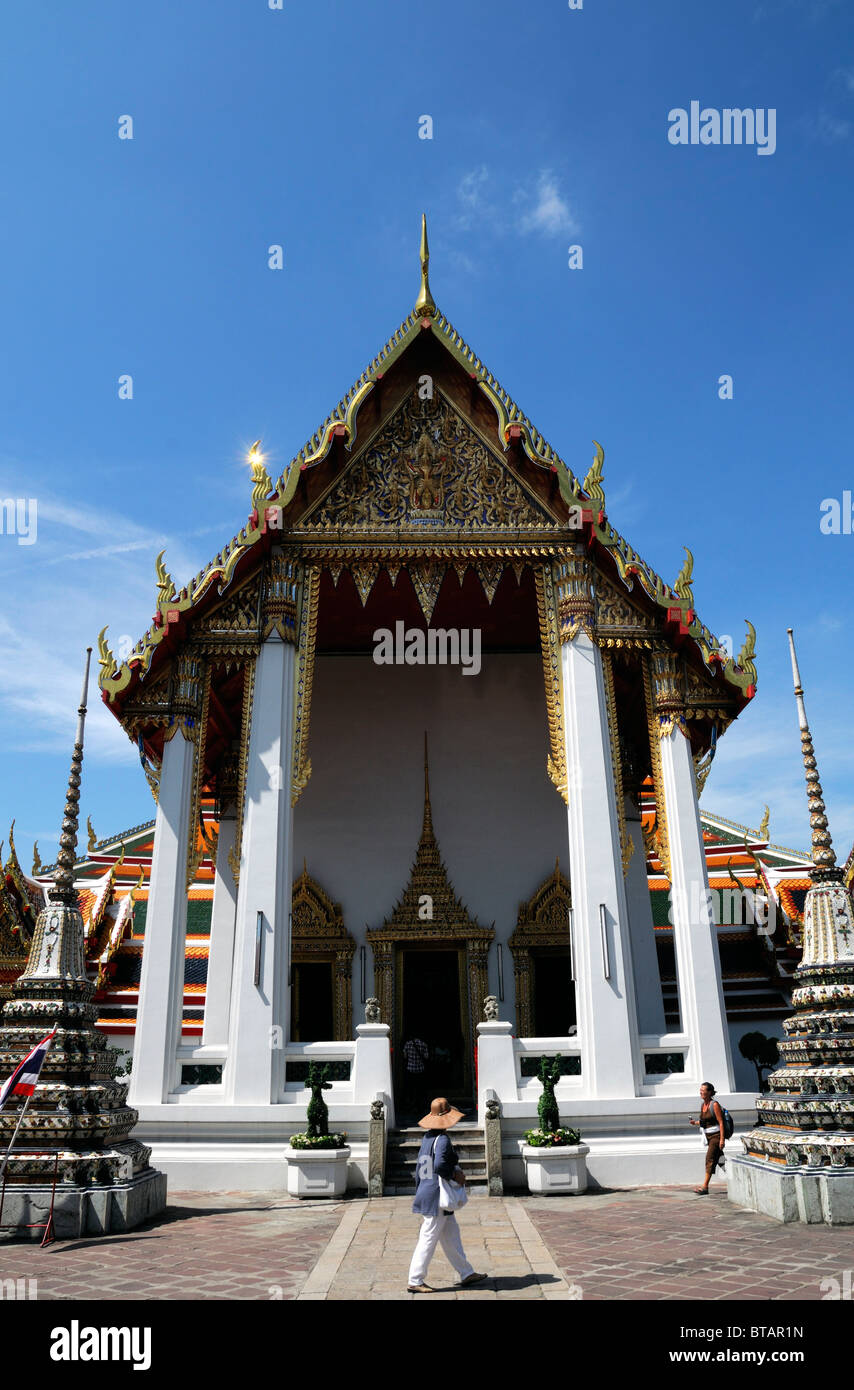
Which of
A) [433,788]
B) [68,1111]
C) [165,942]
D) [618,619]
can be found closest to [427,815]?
[433,788]

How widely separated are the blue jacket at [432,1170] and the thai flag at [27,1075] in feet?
10.4

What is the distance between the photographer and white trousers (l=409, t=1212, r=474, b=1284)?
15.4 feet

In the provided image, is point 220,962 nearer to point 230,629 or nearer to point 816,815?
point 230,629

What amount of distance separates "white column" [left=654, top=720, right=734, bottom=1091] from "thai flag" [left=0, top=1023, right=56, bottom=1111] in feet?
21.0

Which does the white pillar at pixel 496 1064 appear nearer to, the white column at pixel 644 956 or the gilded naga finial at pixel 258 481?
the white column at pixel 644 956

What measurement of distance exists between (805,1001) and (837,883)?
3.31 feet

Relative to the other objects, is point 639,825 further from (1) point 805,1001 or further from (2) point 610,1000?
(1) point 805,1001

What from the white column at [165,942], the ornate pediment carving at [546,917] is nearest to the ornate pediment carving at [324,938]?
the ornate pediment carving at [546,917]

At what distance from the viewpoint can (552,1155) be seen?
876cm

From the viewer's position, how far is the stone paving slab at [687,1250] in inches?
186

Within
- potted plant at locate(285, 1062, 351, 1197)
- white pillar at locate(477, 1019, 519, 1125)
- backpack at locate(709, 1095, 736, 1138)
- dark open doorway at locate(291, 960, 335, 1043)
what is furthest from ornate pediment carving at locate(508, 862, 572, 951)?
potted plant at locate(285, 1062, 351, 1197)

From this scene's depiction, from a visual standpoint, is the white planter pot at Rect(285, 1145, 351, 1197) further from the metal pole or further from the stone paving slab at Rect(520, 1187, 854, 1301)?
the metal pole

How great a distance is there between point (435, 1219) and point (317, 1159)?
4.39 meters

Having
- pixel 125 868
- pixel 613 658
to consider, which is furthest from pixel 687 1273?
pixel 125 868
